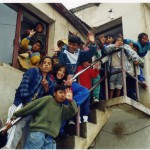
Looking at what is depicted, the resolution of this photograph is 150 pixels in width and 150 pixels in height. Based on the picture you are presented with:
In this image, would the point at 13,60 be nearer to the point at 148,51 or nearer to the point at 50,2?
the point at 50,2

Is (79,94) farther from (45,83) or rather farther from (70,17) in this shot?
(70,17)

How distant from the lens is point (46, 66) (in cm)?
538

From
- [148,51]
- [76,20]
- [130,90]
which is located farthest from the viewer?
[76,20]

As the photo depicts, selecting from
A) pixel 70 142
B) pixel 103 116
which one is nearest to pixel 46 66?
pixel 70 142

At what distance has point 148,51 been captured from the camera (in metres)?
8.39

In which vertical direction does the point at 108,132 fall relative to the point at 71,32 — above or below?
below

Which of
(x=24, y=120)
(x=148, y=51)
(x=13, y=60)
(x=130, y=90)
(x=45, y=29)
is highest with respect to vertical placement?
(x=45, y=29)

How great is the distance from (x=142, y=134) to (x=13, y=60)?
11.6 feet

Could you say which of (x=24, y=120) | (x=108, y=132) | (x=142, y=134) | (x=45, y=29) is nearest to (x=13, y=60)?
(x=45, y=29)

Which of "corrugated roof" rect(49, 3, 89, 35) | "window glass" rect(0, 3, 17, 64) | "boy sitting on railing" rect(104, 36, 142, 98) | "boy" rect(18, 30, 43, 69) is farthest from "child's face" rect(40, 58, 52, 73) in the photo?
"corrugated roof" rect(49, 3, 89, 35)

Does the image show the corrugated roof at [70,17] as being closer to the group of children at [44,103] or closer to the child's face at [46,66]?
the group of children at [44,103]

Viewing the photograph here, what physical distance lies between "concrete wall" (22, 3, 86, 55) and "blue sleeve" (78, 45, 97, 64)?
2.01 meters

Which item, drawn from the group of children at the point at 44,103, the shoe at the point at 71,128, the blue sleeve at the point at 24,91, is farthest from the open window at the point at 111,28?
the blue sleeve at the point at 24,91

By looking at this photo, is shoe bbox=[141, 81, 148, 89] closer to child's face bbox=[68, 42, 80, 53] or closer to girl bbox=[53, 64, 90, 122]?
child's face bbox=[68, 42, 80, 53]
